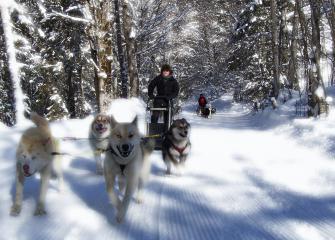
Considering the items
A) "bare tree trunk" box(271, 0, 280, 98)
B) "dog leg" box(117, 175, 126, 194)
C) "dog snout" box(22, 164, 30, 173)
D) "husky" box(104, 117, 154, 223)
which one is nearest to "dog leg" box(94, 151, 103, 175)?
"dog leg" box(117, 175, 126, 194)

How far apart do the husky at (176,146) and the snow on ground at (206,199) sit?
283mm

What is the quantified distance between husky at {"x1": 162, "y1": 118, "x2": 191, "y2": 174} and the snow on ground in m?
0.28

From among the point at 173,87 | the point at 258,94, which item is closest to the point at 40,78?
the point at 258,94

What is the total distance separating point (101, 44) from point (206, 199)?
8.39 m

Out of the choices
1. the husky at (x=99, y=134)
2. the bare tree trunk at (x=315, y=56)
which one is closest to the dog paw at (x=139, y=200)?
the husky at (x=99, y=134)

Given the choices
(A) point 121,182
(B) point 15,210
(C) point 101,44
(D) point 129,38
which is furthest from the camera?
(D) point 129,38

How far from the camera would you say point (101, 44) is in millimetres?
12492

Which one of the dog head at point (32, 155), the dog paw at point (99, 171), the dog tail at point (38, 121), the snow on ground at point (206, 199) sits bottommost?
the snow on ground at point (206, 199)

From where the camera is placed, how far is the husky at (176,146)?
23.1 ft

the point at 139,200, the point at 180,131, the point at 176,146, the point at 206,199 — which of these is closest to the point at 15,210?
the point at 139,200

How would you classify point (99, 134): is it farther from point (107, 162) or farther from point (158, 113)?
point (158, 113)

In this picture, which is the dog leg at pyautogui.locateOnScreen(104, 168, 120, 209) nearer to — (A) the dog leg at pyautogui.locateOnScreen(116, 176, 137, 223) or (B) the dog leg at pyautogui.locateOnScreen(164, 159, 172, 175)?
(A) the dog leg at pyautogui.locateOnScreen(116, 176, 137, 223)

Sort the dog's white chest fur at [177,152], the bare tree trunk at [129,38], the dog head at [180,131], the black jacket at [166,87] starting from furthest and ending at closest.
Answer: the bare tree trunk at [129,38]
the black jacket at [166,87]
the dog head at [180,131]
the dog's white chest fur at [177,152]

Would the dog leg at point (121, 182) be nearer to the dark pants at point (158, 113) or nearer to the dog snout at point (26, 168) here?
the dog snout at point (26, 168)
